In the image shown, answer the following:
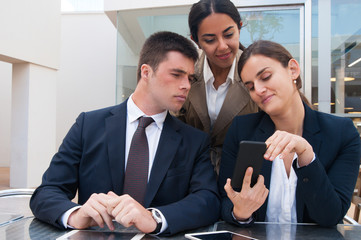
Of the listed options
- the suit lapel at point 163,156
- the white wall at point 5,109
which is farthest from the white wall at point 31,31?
the suit lapel at point 163,156

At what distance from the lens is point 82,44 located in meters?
12.9

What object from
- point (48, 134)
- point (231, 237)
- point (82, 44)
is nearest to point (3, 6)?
point (48, 134)

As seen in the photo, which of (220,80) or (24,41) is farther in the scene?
(24,41)

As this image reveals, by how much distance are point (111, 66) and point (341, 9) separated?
31.4ft

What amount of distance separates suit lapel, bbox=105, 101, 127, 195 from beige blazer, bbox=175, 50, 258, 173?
2.28 ft

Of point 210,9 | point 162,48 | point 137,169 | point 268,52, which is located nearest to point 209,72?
point 210,9

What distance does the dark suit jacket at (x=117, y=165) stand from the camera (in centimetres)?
167

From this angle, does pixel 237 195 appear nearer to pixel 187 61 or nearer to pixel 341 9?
pixel 187 61

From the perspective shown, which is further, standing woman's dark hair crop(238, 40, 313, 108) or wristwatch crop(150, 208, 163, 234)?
standing woman's dark hair crop(238, 40, 313, 108)

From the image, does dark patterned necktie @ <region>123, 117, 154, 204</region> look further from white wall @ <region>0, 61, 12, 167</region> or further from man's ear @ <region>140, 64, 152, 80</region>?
white wall @ <region>0, 61, 12, 167</region>

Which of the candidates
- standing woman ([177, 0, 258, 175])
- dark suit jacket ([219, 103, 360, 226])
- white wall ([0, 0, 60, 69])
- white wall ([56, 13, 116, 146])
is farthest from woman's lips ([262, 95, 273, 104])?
white wall ([56, 13, 116, 146])

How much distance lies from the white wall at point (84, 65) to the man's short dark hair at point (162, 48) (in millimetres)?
11147

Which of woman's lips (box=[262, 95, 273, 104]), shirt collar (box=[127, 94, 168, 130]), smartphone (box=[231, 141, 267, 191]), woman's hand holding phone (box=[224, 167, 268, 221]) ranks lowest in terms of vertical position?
woman's hand holding phone (box=[224, 167, 268, 221])

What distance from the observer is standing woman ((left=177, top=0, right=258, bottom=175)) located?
86.4 inches
